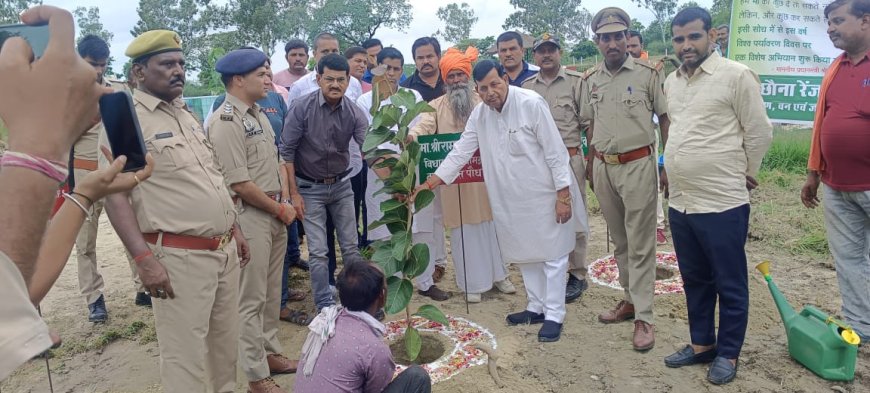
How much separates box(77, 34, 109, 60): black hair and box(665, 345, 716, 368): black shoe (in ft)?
16.2

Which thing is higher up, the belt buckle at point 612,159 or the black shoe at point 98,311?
the belt buckle at point 612,159

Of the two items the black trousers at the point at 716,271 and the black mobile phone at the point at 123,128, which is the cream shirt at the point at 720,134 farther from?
the black mobile phone at the point at 123,128

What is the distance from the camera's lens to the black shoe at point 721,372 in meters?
3.66

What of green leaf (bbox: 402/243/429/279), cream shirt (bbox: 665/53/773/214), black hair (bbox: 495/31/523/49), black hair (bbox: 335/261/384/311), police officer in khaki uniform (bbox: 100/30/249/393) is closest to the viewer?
black hair (bbox: 335/261/384/311)

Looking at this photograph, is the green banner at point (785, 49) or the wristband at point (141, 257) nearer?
the wristband at point (141, 257)

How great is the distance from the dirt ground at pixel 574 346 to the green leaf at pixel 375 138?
1.55 meters

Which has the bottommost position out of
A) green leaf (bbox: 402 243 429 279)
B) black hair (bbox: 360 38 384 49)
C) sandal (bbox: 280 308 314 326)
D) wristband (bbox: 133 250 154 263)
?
sandal (bbox: 280 308 314 326)

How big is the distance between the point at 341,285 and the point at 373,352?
12.7 inches

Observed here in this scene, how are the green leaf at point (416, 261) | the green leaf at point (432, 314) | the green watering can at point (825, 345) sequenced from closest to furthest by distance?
the green watering can at point (825, 345)
the green leaf at point (432, 314)
the green leaf at point (416, 261)

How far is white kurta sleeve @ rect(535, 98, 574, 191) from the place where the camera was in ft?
14.2

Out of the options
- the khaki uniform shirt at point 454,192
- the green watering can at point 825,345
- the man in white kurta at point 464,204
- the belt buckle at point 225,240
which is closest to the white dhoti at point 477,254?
the man in white kurta at point 464,204

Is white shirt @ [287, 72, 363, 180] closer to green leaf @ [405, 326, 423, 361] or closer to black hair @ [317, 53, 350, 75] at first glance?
black hair @ [317, 53, 350, 75]

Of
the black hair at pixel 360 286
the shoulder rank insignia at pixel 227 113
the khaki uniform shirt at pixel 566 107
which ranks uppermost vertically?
the shoulder rank insignia at pixel 227 113

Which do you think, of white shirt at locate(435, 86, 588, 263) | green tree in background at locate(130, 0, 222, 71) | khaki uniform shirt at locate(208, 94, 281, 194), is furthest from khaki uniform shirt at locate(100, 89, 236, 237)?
green tree in background at locate(130, 0, 222, 71)
